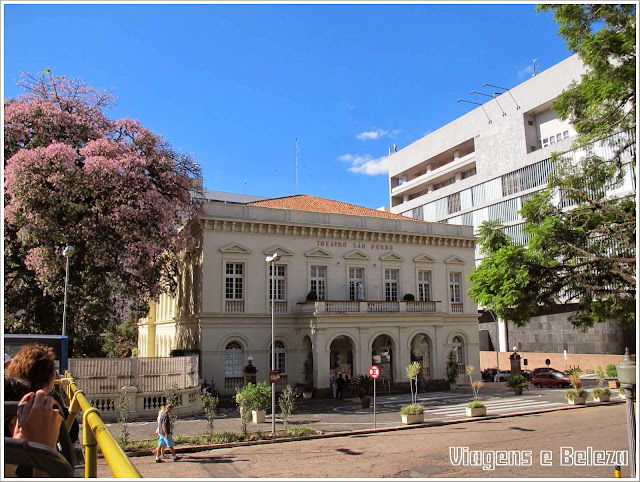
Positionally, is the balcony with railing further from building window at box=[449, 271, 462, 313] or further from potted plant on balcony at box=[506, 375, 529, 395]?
potted plant on balcony at box=[506, 375, 529, 395]

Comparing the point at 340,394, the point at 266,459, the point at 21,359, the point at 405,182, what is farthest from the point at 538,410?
the point at 405,182

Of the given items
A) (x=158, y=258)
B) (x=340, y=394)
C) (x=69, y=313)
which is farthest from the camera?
(x=340, y=394)

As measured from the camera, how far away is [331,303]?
32219 millimetres

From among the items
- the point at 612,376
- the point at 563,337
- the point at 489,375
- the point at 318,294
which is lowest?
the point at 489,375

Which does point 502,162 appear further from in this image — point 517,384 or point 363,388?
point 363,388

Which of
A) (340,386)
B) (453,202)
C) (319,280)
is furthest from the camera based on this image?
(453,202)

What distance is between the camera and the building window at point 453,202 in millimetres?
63787

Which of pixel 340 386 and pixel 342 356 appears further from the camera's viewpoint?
pixel 342 356

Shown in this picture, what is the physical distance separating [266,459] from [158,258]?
53.6 ft

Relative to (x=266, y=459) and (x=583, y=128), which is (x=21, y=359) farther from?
(x=583, y=128)

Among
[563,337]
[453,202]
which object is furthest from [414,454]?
[453,202]

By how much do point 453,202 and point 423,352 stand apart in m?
31.7

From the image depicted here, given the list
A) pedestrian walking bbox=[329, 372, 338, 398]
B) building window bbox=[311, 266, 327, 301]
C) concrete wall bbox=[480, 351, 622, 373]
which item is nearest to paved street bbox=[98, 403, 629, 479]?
pedestrian walking bbox=[329, 372, 338, 398]

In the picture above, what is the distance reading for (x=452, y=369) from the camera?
36250 mm
